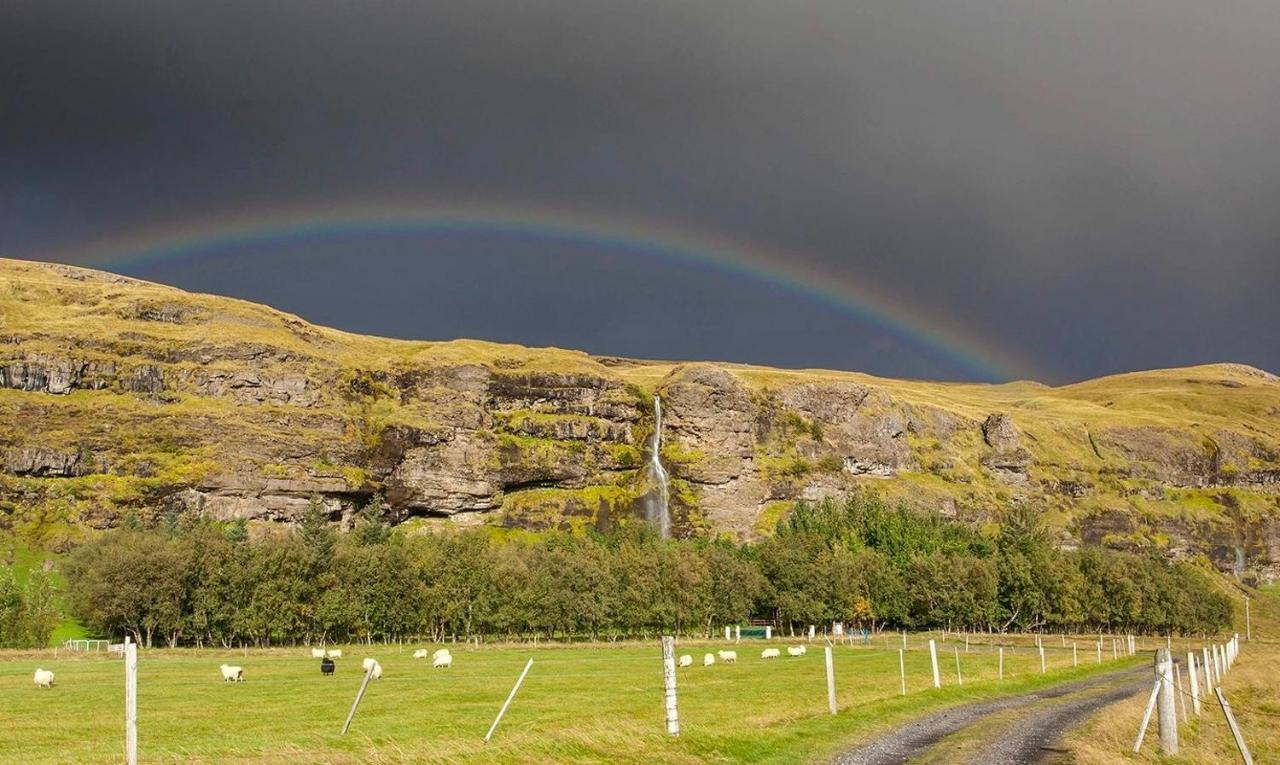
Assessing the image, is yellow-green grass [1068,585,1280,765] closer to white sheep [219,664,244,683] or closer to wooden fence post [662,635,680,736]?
wooden fence post [662,635,680,736]

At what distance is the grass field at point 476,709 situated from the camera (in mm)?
24047

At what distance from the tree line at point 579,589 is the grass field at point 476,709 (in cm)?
4381

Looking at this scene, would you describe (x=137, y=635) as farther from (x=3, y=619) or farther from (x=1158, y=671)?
(x=1158, y=671)

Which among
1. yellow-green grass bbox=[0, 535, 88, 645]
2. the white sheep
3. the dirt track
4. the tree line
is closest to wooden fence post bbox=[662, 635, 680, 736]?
the dirt track

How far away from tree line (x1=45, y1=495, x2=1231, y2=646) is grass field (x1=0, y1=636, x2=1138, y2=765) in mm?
43813

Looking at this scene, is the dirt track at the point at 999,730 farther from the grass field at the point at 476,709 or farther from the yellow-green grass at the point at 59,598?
the yellow-green grass at the point at 59,598

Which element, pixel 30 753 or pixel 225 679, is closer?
pixel 30 753

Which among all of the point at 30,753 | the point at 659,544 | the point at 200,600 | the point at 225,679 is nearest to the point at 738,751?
the point at 30,753

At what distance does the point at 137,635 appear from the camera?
423ft

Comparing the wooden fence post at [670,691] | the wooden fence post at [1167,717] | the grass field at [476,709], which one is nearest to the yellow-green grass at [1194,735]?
the wooden fence post at [1167,717]

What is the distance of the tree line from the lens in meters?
132

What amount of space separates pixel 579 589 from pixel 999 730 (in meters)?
117

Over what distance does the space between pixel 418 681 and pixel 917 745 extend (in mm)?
40961

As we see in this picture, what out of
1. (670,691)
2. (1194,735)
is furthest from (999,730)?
(670,691)
